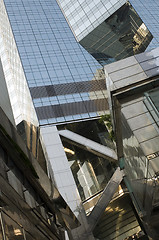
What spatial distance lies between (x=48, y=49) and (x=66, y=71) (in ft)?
20.9

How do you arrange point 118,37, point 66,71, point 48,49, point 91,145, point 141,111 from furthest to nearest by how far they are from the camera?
point 118,37 → point 48,49 → point 66,71 → point 91,145 → point 141,111

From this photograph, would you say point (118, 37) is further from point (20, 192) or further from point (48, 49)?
point (20, 192)

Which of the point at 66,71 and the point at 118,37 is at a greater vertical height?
the point at 118,37

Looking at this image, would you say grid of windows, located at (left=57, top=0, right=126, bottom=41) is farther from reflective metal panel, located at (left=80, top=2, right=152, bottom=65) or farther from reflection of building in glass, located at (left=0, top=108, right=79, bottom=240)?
reflection of building in glass, located at (left=0, top=108, right=79, bottom=240)

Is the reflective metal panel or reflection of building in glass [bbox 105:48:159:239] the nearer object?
reflection of building in glass [bbox 105:48:159:239]

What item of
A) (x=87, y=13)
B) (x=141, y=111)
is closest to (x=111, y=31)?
(x=87, y=13)

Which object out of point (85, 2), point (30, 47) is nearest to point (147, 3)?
point (85, 2)

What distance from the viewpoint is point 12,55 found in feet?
174

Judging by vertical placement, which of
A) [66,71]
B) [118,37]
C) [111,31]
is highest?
[111,31]

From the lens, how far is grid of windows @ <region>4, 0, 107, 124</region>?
44.1 m

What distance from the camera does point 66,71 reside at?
45.6 meters

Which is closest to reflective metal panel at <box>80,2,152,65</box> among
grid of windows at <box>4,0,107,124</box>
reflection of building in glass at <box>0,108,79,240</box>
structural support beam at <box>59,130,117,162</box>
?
grid of windows at <box>4,0,107,124</box>

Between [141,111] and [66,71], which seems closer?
[141,111]

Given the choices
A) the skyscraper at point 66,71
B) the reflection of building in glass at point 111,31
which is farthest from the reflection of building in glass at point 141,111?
the reflection of building in glass at point 111,31
